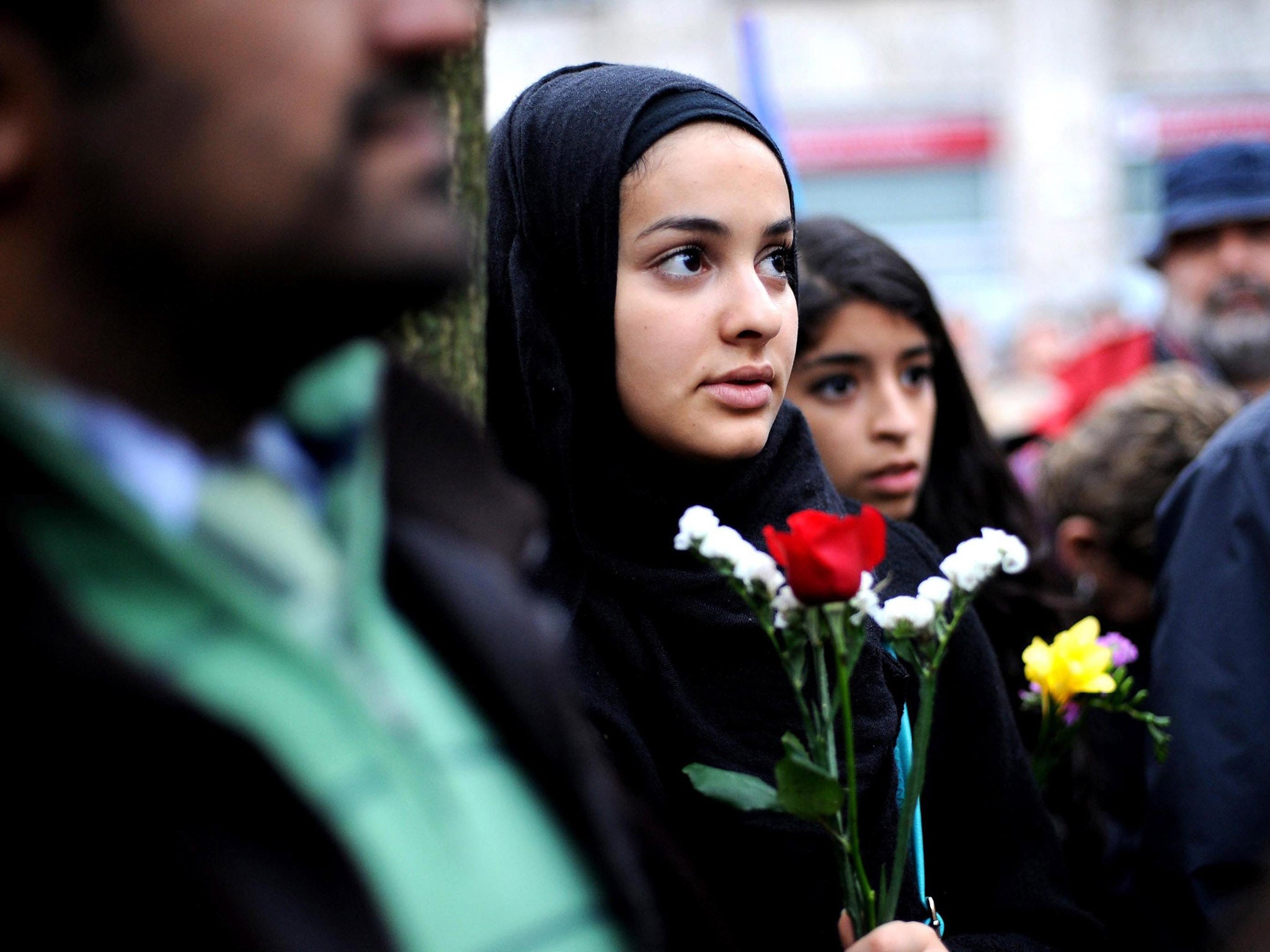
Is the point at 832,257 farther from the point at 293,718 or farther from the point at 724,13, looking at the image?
the point at 724,13

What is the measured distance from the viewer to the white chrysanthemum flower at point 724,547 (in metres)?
1.58

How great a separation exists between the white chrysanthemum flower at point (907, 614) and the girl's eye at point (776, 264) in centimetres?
65

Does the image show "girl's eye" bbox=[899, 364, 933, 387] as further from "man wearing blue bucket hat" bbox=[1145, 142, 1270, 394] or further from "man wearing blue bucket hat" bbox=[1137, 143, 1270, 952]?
"man wearing blue bucket hat" bbox=[1145, 142, 1270, 394]

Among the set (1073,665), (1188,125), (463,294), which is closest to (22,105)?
(463,294)

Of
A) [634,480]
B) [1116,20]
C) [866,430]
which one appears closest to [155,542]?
[634,480]

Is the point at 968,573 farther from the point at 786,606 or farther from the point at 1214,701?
the point at 1214,701

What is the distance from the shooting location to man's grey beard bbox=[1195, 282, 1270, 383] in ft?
16.1

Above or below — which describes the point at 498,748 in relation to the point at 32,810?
below

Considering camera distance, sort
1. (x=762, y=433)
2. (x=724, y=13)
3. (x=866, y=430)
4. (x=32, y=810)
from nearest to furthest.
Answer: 1. (x=32, y=810)
2. (x=762, y=433)
3. (x=866, y=430)
4. (x=724, y=13)

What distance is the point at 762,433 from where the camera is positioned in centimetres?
199

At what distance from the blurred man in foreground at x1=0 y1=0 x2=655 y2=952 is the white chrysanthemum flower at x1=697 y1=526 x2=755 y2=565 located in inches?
18.6

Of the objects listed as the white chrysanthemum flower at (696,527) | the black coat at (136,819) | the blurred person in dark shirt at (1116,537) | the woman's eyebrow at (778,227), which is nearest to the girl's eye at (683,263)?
the woman's eyebrow at (778,227)

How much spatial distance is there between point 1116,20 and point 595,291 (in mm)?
17505

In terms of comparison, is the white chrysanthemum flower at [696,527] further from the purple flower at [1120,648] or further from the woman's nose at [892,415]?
the woman's nose at [892,415]
